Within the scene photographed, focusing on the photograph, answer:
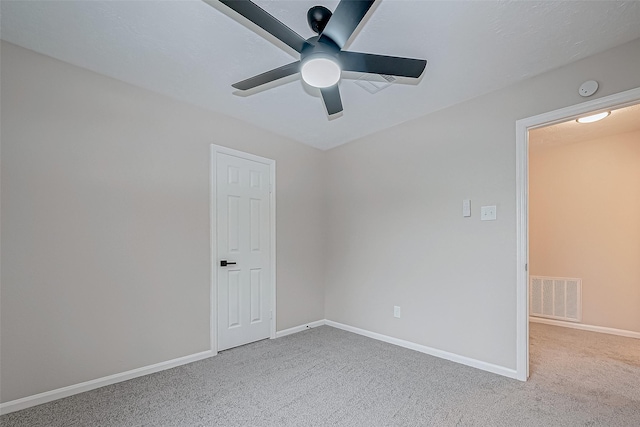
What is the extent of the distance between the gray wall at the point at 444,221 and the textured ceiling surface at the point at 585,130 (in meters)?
0.89

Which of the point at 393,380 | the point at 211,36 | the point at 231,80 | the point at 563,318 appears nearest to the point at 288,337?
the point at 393,380

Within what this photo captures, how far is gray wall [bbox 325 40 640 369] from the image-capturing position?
8.18 feet

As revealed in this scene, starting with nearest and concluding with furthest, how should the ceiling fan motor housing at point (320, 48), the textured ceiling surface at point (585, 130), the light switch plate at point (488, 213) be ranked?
the ceiling fan motor housing at point (320, 48)
the light switch plate at point (488, 213)
the textured ceiling surface at point (585, 130)

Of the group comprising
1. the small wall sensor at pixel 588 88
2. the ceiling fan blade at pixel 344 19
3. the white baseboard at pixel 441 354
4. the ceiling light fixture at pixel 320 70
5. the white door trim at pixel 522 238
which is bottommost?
the white baseboard at pixel 441 354

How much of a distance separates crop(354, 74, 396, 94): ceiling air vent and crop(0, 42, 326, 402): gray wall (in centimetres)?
147

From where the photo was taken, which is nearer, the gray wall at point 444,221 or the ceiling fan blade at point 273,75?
the ceiling fan blade at point 273,75

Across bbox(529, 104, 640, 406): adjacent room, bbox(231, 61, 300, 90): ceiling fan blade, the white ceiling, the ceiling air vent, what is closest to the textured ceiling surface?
bbox(529, 104, 640, 406): adjacent room

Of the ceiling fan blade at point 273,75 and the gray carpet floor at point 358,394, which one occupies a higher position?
the ceiling fan blade at point 273,75

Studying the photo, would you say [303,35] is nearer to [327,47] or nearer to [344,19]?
[327,47]

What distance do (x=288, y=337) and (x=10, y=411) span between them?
2.26m

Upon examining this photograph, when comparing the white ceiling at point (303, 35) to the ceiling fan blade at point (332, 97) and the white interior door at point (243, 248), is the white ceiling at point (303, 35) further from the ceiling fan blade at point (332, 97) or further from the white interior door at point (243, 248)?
the white interior door at point (243, 248)

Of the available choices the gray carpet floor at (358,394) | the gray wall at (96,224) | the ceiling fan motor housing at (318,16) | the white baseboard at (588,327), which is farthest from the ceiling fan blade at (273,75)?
the white baseboard at (588,327)

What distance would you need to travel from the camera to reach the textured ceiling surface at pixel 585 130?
3229 mm

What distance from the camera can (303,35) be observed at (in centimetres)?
195
